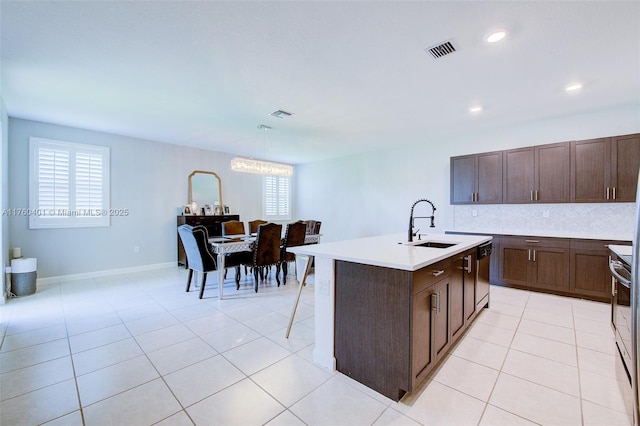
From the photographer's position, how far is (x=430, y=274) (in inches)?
73.8

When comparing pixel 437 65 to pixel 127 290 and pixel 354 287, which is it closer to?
pixel 354 287

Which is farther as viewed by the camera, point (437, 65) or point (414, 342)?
point (437, 65)

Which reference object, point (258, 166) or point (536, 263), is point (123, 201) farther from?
point (536, 263)

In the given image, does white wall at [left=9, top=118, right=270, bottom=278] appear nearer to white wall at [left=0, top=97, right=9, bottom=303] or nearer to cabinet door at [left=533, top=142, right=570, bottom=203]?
white wall at [left=0, top=97, right=9, bottom=303]

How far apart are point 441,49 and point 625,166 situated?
3092 millimetres

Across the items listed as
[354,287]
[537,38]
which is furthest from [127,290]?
[537,38]

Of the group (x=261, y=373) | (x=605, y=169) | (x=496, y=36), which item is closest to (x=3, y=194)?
(x=261, y=373)

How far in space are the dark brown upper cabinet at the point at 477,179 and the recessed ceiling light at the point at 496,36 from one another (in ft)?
8.52

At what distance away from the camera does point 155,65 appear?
2629 mm

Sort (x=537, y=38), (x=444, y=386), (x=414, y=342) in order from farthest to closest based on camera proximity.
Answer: (x=537, y=38)
(x=444, y=386)
(x=414, y=342)

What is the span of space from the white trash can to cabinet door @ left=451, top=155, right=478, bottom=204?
6.54 m

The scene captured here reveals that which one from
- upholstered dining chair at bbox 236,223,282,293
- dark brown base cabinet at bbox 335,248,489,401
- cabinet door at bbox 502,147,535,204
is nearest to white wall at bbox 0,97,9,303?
upholstered dining chair at bbox 236,223,282,293

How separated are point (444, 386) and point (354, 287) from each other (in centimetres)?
90

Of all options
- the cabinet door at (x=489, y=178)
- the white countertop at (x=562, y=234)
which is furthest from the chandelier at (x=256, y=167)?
the white countertop at (x=562, y=234)
